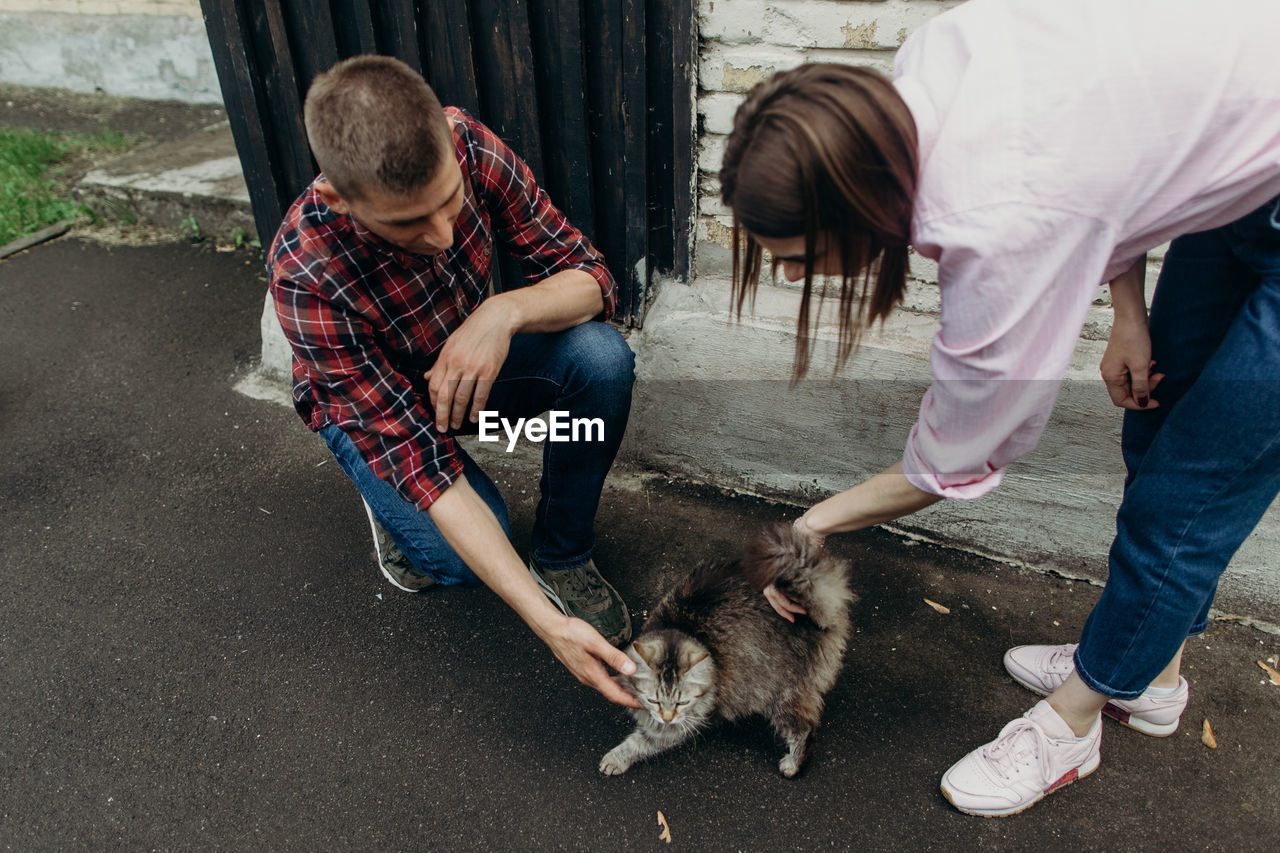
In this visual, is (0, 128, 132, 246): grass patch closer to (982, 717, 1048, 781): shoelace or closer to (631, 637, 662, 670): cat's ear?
(631, 637, 662, 670): cat's ear

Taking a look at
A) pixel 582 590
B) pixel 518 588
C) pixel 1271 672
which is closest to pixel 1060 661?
pixel 1271 672

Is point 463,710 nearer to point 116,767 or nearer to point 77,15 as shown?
point 116,767

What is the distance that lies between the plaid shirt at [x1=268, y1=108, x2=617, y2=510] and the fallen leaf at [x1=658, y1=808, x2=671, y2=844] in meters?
0.94

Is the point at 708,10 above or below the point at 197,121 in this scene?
above

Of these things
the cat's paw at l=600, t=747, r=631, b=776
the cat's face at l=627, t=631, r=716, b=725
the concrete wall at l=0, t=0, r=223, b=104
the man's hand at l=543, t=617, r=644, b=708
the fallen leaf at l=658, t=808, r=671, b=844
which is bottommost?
the fallen leaf at l=658, t=808, r=671, b=844

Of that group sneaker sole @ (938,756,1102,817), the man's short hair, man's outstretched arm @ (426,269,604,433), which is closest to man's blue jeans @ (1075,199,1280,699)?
sneaker sole @ (938,756,1102,817)

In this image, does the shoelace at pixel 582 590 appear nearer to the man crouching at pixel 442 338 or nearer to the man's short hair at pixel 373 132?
the man crouching at pixel 442 338

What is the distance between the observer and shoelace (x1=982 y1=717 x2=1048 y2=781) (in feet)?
5.97

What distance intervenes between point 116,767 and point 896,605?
2.19 m

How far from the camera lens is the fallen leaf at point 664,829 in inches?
71.5

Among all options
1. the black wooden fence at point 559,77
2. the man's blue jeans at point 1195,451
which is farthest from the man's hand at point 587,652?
the black wooden fence at point 559,77

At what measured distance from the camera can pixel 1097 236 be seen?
109 centimetres

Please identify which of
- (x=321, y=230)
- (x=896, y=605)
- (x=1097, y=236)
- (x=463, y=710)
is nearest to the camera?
(x=1097, y=236)

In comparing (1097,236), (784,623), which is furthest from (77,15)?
(1097,236)
